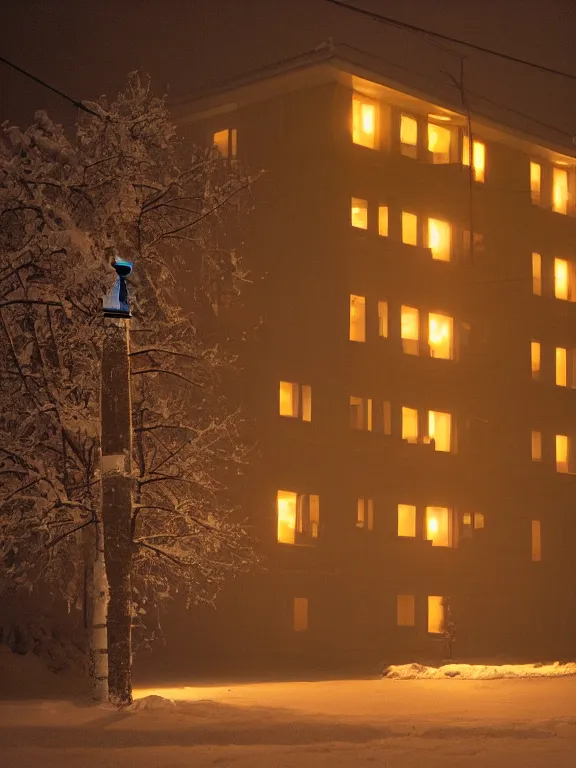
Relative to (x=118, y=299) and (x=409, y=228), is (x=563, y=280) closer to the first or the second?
(x=409, y=228)

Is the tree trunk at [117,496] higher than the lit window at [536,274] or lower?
lower

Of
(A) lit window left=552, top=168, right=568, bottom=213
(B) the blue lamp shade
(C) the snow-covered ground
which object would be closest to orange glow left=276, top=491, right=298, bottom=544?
(A) lit window left=552, top=168, right=568, bottom=213

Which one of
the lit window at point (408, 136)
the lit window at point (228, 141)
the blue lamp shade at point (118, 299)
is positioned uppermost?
the lit window at point (408, 136)

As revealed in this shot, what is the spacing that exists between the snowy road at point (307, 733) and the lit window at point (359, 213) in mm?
26495

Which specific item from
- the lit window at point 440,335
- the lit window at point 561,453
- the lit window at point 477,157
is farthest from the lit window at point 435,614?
the lit window at point 477,157

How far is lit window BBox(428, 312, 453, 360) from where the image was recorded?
46.7 meters

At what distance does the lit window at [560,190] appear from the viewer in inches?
2046

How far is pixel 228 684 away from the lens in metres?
29.2

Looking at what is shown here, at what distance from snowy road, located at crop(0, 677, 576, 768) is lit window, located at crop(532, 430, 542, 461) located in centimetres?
2933

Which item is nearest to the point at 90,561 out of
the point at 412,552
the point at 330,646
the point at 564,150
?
the point at 330,646

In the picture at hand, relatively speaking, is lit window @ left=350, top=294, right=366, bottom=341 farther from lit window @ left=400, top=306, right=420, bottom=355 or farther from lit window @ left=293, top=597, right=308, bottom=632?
lit window @ left=293, top=597, right=308, bottom=632

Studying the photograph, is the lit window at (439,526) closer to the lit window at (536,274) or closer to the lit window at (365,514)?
the lit window at (365,514)

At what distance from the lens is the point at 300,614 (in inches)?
1657

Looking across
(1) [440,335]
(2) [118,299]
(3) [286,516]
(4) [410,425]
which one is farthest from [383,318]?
(2) [118,299]
